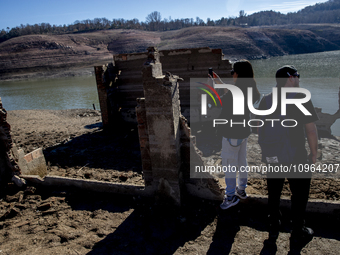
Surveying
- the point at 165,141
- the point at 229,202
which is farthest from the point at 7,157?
the point at 229,202

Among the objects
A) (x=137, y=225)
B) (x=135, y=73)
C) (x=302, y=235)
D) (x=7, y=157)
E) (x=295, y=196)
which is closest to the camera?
(x=295, y=196)

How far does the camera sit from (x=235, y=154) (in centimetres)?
343

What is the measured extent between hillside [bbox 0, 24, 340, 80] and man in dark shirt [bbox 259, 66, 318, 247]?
2084 inches

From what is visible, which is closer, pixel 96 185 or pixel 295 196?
pixel 295 196

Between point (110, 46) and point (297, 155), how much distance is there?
79659 millimetres

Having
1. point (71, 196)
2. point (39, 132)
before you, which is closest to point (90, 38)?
point (39, 132)

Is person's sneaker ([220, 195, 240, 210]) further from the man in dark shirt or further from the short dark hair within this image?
the short dark hair

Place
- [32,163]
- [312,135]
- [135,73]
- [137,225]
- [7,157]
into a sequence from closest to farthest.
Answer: [312,135] → [137,225] → [7,157] → [32,163] → [135,73]

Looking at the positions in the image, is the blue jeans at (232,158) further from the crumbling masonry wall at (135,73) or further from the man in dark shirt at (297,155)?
the crumbling masonry wall at (135,73)

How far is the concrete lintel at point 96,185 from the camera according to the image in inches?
169

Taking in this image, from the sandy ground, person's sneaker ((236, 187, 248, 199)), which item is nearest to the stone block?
the sandy ground

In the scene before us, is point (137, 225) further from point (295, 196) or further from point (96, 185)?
point (295, 196)

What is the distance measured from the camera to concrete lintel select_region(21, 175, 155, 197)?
429 cm

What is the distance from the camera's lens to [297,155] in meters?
2.82
